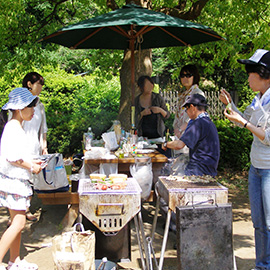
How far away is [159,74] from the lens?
18703mm

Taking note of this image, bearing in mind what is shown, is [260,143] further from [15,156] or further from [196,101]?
[15,156]

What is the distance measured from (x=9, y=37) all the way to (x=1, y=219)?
14.1 feet

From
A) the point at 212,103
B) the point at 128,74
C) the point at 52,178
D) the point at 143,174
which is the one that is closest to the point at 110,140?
the point at 143,174

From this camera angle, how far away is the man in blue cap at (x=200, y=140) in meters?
3.59

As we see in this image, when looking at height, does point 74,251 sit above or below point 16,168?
below

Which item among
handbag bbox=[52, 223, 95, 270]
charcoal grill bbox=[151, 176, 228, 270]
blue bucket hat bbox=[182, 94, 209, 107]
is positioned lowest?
handbag bbox=[52, 223, 95, 270]


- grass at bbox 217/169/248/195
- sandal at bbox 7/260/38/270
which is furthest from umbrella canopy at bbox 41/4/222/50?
grass at bbox 217/169/248/195

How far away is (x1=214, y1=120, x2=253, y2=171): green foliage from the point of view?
24.9 ft

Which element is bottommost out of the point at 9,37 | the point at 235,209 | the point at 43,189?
the point at 235,209

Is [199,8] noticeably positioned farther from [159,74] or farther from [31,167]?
[159,74]

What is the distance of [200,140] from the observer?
3631mm

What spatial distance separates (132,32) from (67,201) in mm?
2740

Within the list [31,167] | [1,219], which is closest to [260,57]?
[31,167]

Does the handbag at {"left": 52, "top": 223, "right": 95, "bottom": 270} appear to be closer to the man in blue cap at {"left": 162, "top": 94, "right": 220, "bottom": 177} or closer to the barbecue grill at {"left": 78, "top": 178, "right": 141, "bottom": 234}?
the barbecue grill at {"left": 78, "top": 178, "right": 141, "bottom": 234}
